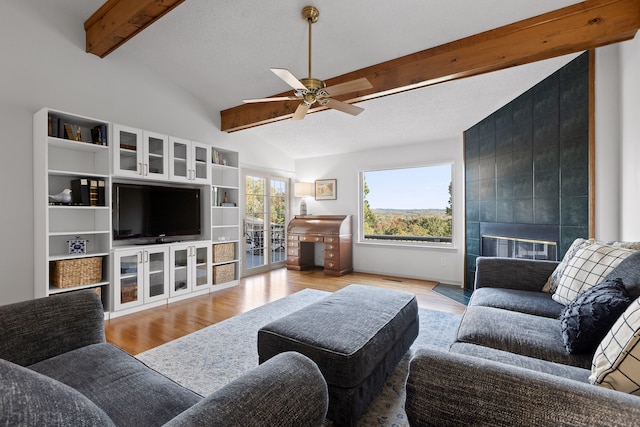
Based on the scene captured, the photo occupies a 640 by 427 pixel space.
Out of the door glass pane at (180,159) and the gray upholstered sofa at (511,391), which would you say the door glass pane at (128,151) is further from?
the gray upholstered sofa at (511,391)

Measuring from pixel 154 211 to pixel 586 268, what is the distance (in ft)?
13.6

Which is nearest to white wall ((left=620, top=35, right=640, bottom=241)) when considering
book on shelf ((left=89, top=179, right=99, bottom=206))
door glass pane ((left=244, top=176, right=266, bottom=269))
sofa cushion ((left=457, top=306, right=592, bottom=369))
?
sofa cushion ((left=457, top=306, right=592, bottom=369))

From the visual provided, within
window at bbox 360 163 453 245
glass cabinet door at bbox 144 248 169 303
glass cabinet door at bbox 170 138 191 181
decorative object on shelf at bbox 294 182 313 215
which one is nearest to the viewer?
glass cabinet door at bbox 144 248 169 303

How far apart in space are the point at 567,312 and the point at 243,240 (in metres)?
4.51

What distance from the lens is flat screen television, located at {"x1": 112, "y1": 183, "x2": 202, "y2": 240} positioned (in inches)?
131

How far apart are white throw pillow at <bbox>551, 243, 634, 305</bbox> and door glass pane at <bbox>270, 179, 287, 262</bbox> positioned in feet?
14.9

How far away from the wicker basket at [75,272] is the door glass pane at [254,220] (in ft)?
7.78

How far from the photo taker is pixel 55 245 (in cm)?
303

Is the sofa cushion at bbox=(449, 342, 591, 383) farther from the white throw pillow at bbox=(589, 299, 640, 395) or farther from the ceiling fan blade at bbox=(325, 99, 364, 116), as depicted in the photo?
the ceiling fan blade at bbox=(325, 99, 364, 116)

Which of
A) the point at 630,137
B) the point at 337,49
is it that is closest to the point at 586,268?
the point at 630,137

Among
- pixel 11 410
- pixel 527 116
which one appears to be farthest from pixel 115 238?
pixel 527 116

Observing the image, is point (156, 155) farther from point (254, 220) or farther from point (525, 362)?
point (525, 362)

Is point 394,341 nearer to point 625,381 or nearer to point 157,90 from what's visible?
point 625,381

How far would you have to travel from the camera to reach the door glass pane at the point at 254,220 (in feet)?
17.2
